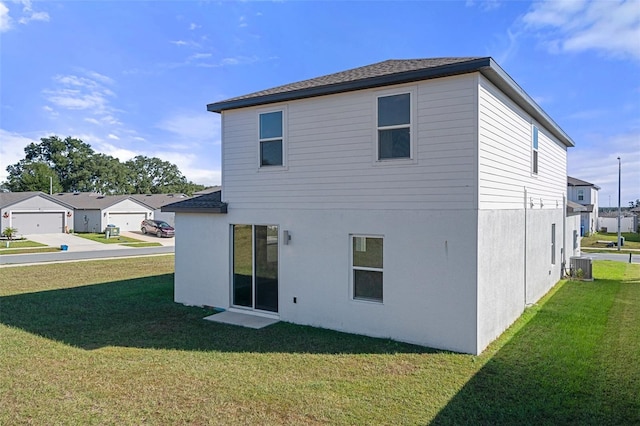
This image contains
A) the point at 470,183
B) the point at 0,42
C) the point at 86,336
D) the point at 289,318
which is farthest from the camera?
the point at 0,42

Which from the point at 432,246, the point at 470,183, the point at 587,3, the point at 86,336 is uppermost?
the point at 587,3

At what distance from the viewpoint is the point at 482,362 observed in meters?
5.95

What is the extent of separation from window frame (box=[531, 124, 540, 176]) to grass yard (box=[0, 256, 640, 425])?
11.9ft

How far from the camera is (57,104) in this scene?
2666cm

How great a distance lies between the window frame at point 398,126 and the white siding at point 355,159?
1.6 inches

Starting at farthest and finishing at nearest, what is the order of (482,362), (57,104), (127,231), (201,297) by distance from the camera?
(127,231)
(57,104)
(201,297)
(482,362)

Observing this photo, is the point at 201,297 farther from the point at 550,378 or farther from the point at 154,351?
the point at 550,378

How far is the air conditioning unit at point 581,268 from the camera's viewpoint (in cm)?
1336

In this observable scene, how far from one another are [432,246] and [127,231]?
43572mm

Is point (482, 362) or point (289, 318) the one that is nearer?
point (482, 362)

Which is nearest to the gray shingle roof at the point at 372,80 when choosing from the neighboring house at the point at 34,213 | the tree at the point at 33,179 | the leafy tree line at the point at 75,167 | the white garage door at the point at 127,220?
the neighboring house at the point at 34,213

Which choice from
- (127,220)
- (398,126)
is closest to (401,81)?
(398,126)

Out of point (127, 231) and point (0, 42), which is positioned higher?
point (0, 42)

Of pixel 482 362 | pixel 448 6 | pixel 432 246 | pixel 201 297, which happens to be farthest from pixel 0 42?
pixel 482 362
